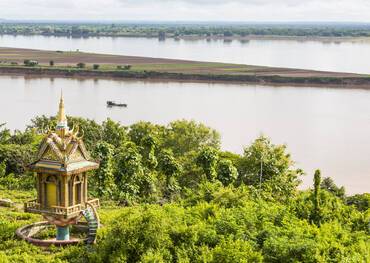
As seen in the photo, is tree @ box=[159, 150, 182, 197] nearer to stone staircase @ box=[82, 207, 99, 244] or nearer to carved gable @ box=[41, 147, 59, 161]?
stone staircase @ box=[82, 207, 99, 244]

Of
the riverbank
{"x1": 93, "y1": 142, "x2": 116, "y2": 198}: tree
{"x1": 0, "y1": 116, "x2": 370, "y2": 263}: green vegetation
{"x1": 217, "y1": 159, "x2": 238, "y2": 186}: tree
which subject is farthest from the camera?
the riverbank

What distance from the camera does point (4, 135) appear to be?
34.0 metres

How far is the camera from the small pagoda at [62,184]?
16.1 metres

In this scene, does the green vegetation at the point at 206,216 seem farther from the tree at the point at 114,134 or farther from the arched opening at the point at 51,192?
the tree at the point at 114,134

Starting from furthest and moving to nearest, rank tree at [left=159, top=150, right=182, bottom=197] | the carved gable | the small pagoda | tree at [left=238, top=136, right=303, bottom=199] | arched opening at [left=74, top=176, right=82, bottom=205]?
tree at [left=238, top=136, right=303, bottom=199] < tree at [left=159, top=150, right=182, bottom=197] < arched opening at [left=74, top=176, right=82, bottom=205] < the carved gable < the small pagoda

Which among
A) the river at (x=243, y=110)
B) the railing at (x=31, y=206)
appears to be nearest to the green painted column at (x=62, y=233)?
the railing at (x=31, y=206)

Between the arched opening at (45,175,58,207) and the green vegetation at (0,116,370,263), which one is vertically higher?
the arched opening at (45,175,58,207)

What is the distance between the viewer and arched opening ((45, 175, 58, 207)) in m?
16.3

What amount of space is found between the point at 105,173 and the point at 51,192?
26.9ft

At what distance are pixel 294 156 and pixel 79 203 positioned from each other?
22431mm

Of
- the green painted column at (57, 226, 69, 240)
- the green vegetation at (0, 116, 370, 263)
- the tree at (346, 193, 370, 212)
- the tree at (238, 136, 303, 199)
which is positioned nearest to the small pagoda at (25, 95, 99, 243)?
the green painted column at (57, 226, 69, 240)

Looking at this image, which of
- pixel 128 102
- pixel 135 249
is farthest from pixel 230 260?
pixel 128 102

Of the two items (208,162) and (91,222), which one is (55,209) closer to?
(91,222)

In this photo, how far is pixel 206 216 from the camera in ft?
53.7
